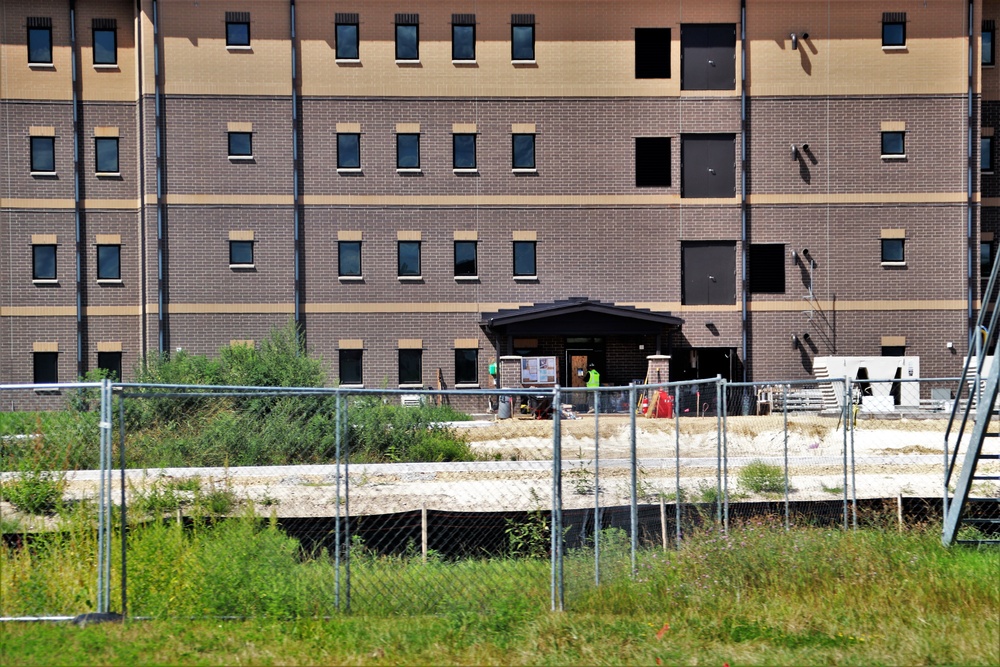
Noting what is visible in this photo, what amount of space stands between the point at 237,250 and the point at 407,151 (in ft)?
23.2

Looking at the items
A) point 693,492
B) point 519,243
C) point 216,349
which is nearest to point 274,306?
point 216,349

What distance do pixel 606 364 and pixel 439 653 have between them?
2965 cm

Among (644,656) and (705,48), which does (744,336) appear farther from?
(644,656)

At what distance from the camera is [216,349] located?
3672 centimetres

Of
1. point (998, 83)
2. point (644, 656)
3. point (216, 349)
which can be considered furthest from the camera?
point (998, 83)

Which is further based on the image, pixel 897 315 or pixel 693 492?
pixel 897 315

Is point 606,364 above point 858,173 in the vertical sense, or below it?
below

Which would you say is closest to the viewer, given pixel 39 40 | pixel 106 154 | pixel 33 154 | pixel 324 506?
pixel 324 506

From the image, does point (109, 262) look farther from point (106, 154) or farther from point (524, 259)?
point (524, 259)

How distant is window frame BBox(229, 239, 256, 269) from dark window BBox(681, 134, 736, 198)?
15749 mm

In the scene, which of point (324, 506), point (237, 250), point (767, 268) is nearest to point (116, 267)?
point (237, 250)

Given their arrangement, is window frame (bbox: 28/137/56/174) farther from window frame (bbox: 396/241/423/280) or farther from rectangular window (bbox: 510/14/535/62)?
rectangular window (bbox: 510/14/535/62)

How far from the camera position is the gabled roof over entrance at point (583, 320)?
3550cm

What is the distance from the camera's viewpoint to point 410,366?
123 feet
